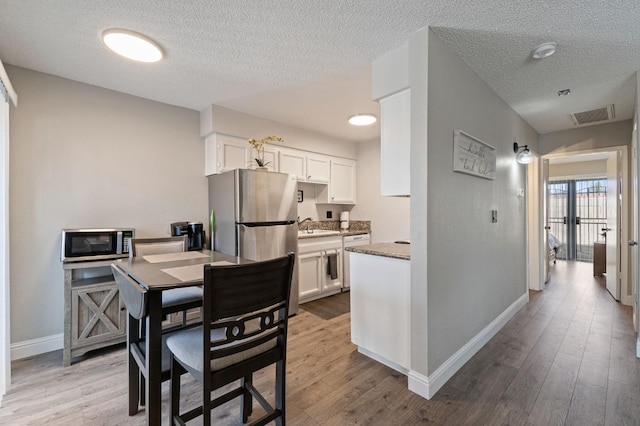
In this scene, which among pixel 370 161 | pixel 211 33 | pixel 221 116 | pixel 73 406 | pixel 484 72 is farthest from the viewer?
pixel 370 161

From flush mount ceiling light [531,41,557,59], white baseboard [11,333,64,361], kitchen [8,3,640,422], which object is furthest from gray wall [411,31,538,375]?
white baseboard [11,333,64,361]

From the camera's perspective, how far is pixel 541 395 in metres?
A: 1.88

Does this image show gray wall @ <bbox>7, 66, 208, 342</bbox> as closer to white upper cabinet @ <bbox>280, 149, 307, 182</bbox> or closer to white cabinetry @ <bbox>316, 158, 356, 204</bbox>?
white upper cabinet @ <bbox>280, 149, 307, 182</bbox>

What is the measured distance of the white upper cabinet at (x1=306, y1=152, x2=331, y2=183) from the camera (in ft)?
13.9

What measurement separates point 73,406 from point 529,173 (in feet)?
18.4

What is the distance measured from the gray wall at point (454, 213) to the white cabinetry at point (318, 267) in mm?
1916

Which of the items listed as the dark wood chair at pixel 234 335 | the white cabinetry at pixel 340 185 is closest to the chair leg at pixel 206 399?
the dark wood chair at pixel 234 335

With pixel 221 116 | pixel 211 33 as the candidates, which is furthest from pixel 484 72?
pixel 221 116

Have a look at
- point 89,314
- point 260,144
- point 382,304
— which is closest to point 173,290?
Answer: point 89,314

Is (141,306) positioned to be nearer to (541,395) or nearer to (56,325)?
(56,325)

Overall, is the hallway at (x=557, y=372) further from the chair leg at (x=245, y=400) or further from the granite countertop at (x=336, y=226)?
the granite countertop at (x=336, y=226)

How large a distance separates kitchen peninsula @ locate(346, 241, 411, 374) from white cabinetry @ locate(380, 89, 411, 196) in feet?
1.66

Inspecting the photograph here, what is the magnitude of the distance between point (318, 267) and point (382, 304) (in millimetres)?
1714

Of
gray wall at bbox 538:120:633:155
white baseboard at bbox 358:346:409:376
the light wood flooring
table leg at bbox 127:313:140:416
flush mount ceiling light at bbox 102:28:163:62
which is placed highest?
flush mount ceiling light at bbox 102:28:163:62
